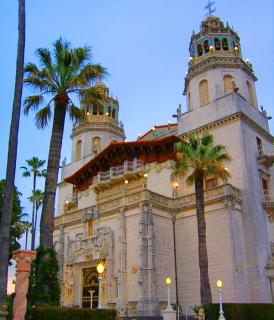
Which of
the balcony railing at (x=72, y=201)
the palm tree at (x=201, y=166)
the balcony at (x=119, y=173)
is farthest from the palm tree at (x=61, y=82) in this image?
the balcony railing at (x=72, y=201)

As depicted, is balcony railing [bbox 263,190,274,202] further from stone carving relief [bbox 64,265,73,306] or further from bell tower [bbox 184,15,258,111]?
stone carving relief [bbox 64,265,73,306]

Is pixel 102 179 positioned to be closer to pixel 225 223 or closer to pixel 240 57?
pixel 225 223

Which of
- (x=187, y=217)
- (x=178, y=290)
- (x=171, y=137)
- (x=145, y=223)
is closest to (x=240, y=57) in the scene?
(x=171, y=137)

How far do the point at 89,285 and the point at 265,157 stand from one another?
18.0 metres

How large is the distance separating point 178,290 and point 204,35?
2470 cm

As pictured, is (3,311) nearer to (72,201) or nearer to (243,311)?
(243,311)

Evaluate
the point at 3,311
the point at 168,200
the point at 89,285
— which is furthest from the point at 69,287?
the point at 3,311

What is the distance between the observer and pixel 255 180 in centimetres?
3070

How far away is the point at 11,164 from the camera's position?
14609mm

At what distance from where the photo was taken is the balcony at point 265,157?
32031mm

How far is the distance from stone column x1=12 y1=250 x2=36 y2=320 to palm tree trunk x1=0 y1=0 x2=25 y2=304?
3.86 feet

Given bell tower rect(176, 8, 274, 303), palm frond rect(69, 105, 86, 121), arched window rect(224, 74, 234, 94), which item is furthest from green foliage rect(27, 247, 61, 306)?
arched window rect(224, 74, 234, 94)

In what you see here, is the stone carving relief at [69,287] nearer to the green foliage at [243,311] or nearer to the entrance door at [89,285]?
the entrance door at [89,285]

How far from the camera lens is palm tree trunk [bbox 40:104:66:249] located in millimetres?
18234
